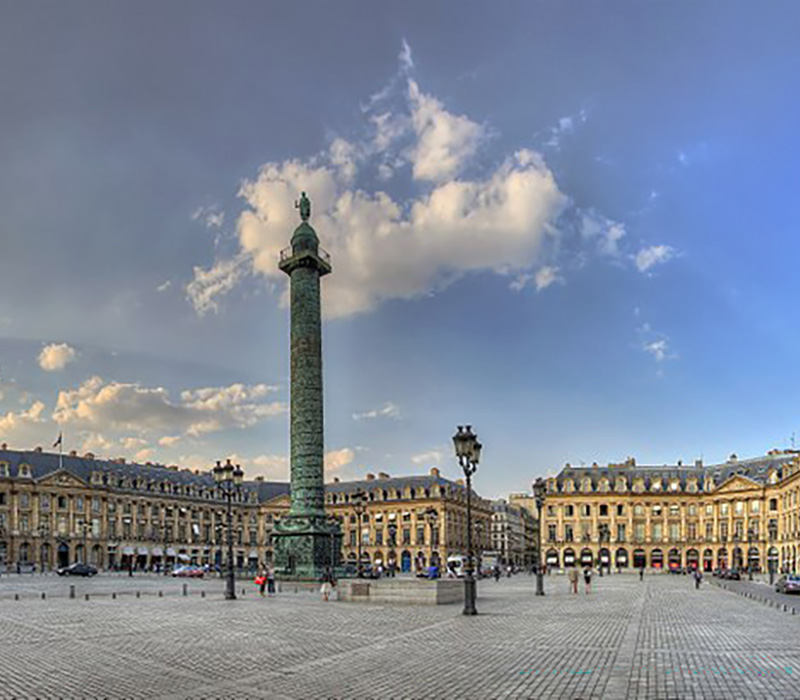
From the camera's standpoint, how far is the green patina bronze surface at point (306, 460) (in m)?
56.7

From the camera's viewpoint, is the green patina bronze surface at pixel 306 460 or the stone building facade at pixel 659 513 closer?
the green patina bronze surface at pixel 306 460

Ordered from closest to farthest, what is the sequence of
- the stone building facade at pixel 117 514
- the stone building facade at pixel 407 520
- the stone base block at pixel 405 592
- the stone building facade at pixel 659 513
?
the stone base block at pixel 405 592, the stone building facade at pixel 117 514, the stone building facade at pixel 659 513, the stone building facade at pixel 407 520

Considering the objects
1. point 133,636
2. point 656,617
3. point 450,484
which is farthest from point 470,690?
point 450,484

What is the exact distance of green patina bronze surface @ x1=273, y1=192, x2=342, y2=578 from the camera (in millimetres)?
56656

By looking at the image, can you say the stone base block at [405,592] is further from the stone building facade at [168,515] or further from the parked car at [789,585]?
the stone building facade at [168,515]

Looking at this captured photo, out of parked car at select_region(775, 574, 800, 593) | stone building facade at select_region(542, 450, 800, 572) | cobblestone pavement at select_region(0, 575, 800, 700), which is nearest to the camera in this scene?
cobblestone pavement at select_region(0, 575, 800, 700)

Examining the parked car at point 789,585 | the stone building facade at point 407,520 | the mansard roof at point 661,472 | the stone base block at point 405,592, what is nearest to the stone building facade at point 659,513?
the mansard roof at point 661,472

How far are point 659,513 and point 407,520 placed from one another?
38682mm

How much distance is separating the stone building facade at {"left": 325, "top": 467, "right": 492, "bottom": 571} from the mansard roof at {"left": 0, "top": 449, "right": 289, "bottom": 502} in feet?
49.2

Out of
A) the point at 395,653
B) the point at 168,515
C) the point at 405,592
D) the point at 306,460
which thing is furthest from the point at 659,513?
the point at 395,653

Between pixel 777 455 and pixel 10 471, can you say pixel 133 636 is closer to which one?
pixel 10 471

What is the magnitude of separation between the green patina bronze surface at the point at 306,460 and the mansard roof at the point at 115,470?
68.7 m

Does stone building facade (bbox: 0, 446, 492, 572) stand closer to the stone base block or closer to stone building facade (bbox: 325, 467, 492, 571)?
stone building facade (bbox: 325, 467, 492, 571)

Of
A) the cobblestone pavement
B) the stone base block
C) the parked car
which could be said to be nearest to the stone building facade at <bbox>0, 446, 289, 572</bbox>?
the stone base block
